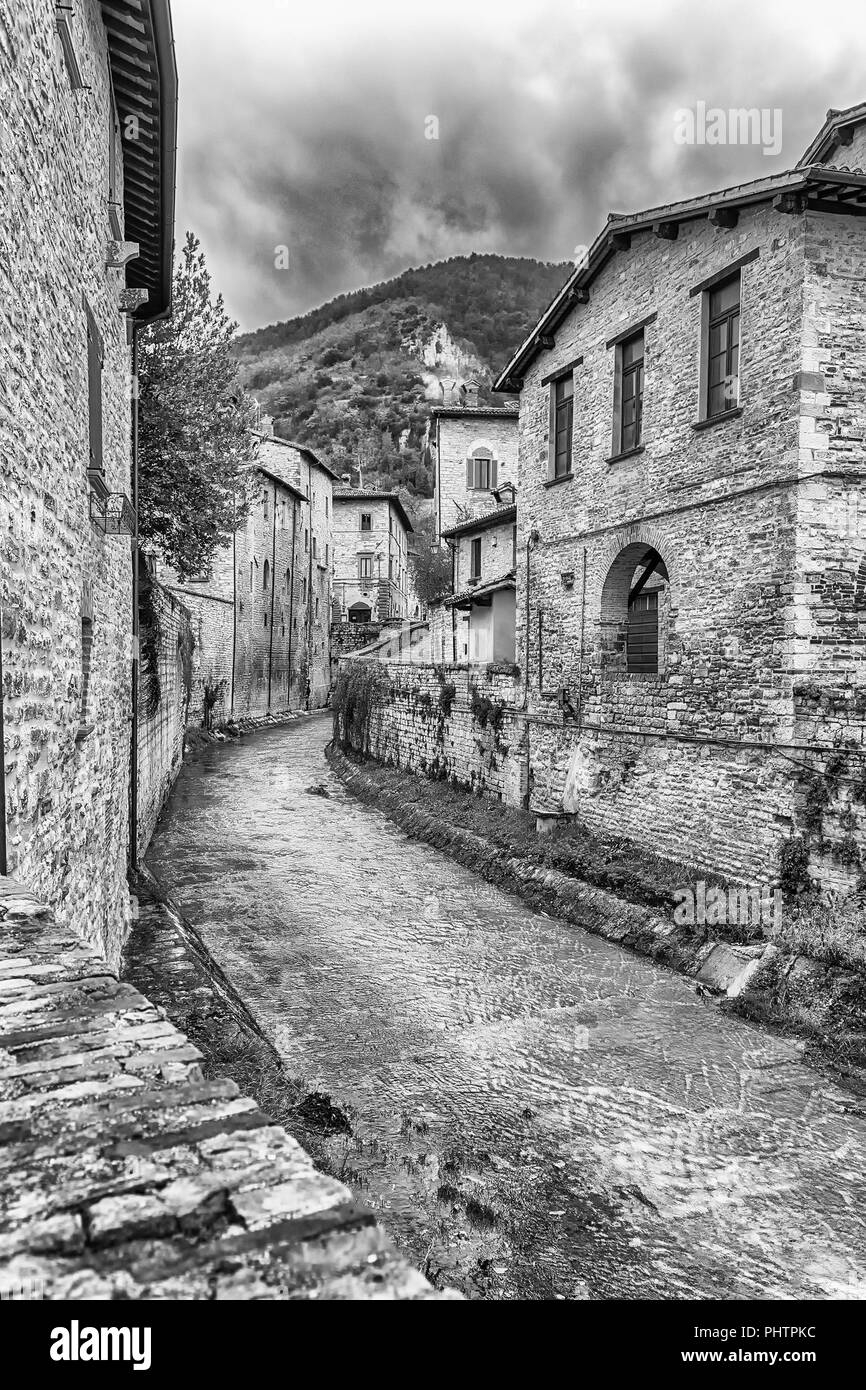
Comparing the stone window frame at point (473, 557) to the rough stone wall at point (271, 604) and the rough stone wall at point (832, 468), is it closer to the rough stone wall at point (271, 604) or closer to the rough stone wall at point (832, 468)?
the rough stone wall at point (271, 604)

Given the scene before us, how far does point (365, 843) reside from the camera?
15.3 meters

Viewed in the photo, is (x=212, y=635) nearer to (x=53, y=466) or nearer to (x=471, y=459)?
(x=471, y=459)

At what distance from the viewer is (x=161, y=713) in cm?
1609

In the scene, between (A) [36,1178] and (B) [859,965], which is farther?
(B) [859,965]

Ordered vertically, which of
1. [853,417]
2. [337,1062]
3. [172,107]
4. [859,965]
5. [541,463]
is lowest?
[337,1062]

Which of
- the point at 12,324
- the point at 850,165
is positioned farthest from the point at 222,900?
the point at 850,165

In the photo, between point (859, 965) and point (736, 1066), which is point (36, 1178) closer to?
point (736, 1066)

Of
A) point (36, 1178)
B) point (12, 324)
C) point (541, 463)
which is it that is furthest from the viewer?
point (541, 463)

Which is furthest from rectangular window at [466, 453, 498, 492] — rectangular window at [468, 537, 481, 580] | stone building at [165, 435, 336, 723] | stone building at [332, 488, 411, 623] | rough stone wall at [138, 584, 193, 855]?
stone building at [332, 488, 411, 623]

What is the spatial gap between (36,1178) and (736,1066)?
6670 millimetres

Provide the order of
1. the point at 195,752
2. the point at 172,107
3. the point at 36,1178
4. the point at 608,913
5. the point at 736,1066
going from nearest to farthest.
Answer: the point at 36,1178 < the point at 736,1066 < the point at 172,107 < the point at 608,913 < the point at 195,752

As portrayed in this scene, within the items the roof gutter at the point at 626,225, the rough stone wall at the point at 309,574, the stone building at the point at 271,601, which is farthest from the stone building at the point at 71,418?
the rough stone wall at the point at 309,574

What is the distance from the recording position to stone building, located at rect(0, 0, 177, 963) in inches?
165

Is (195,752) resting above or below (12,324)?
below
